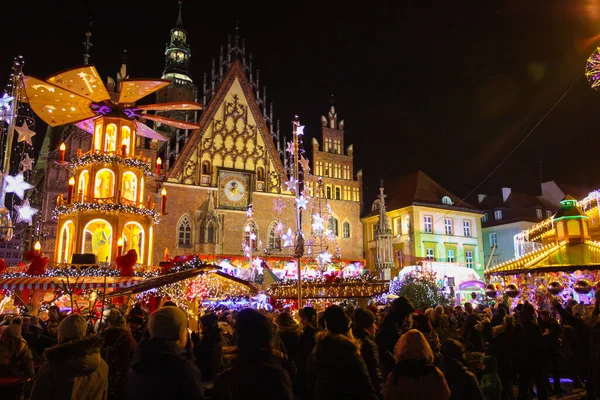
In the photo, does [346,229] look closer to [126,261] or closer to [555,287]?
[126,261]

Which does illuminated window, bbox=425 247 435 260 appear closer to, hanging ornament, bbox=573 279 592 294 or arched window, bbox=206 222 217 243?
arched window, bbox=206 222 217 243

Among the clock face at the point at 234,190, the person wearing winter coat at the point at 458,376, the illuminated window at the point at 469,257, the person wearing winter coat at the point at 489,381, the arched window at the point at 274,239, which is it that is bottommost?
the person wearing winter coat at the point at 489,381

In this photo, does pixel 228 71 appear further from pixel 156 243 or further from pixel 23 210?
pixel 23 210

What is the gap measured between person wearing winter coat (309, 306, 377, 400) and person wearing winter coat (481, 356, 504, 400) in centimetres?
232

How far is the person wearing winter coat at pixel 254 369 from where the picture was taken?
116 inches

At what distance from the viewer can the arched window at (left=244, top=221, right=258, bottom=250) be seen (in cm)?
3225

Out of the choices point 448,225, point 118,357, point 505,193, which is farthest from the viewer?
point 505,193

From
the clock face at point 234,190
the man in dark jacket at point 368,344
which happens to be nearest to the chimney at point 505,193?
the clock face at point 234,190

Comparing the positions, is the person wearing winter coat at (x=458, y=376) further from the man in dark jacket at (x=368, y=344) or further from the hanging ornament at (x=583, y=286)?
the hanging ornament at (x=583, y=286)

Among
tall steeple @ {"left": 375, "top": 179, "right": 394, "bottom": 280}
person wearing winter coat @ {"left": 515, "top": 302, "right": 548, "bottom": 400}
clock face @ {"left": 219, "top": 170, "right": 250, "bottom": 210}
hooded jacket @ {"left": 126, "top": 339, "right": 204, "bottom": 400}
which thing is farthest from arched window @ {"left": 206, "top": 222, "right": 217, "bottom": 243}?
hooded jacket @ {"left": 126, "top": 339, "right": 204, "bottom": 400}

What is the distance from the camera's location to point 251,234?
3219 centimetres

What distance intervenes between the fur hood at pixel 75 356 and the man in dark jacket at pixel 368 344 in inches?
95.9

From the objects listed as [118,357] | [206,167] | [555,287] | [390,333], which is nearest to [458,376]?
[390,333]

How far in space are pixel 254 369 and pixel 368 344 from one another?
76.1 inches
